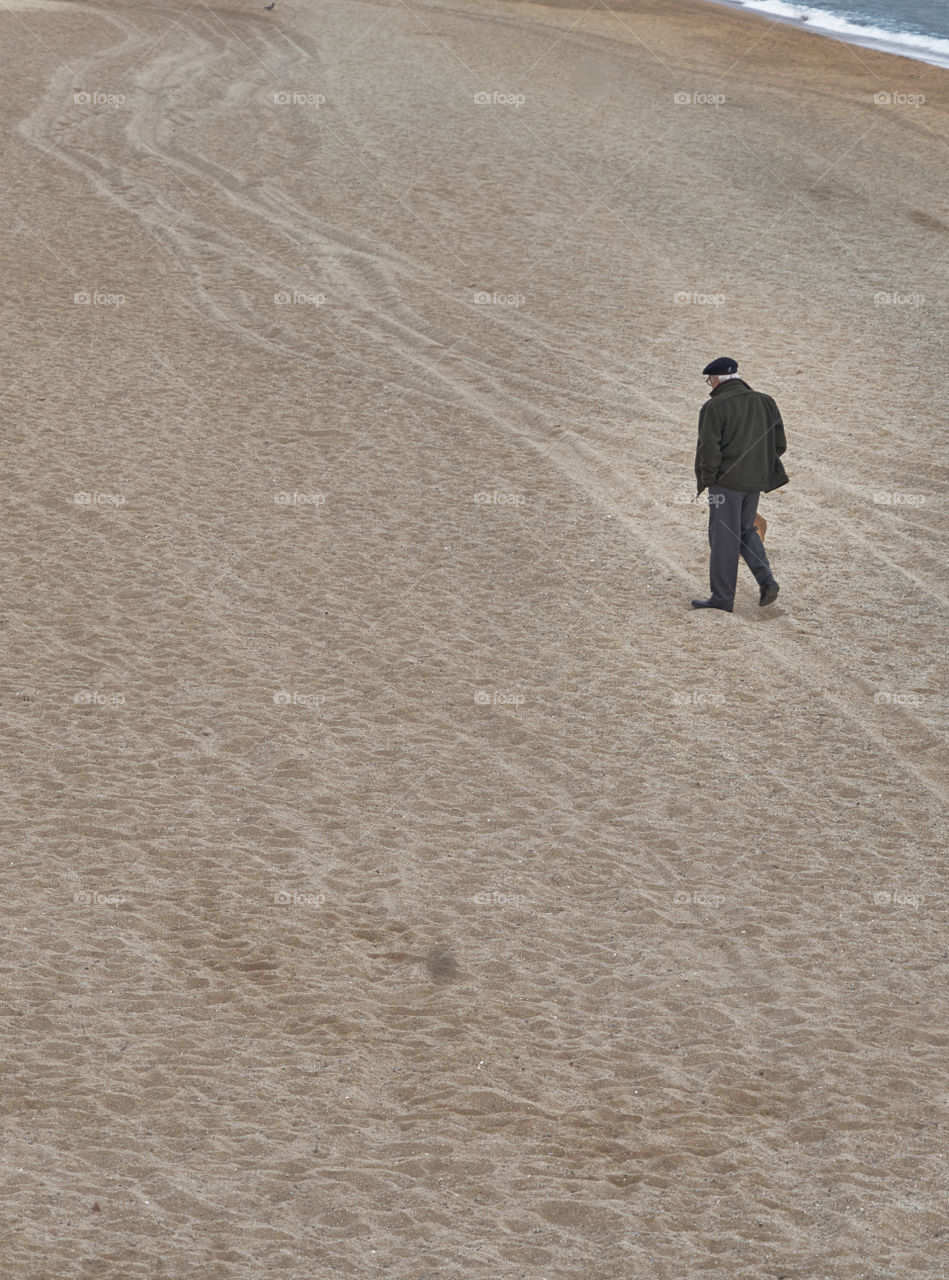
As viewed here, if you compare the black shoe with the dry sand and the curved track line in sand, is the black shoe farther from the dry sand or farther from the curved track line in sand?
the curved track line in sand

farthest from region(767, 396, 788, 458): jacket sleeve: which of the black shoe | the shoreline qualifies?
the shoreline

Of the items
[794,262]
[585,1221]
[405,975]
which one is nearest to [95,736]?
[405,975]

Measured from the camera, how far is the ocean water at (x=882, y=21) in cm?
3962

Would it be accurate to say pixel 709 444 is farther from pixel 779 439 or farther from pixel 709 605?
pixel 709 605

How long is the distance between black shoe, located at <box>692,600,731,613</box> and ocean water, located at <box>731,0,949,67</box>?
30002mm

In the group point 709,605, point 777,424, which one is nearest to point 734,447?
point 777,424

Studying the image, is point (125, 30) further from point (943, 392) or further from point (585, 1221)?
point (585, 1221)

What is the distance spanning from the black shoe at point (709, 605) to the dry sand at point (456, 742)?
15cm

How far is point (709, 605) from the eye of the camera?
11.1m

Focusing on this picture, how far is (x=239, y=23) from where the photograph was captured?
30547mm

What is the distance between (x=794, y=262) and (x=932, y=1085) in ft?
50.4

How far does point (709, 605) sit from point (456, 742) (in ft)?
9.23

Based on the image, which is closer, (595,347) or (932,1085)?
(932,1085)

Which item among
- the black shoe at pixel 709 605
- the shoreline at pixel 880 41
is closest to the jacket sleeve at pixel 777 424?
the black shoe at pixel 709 605
